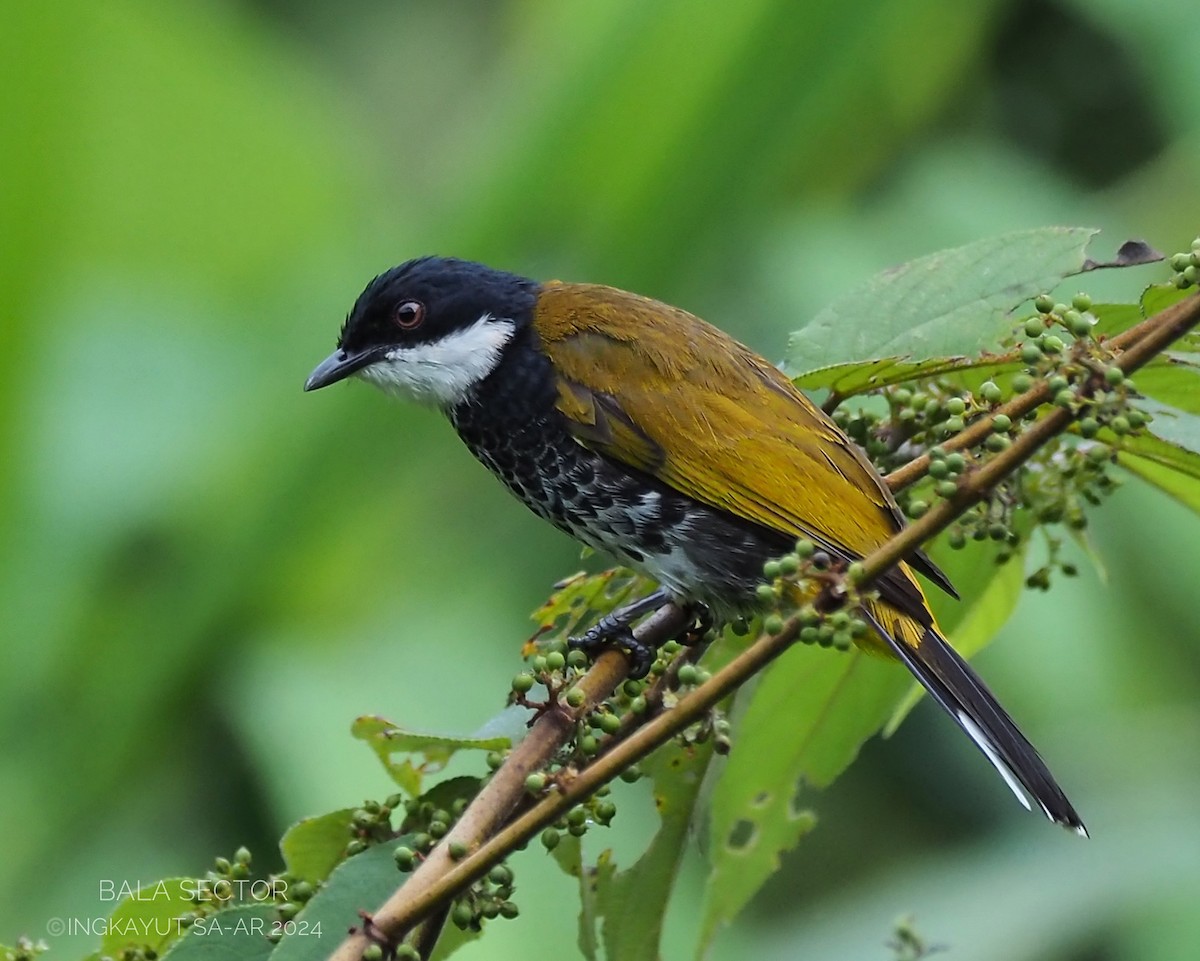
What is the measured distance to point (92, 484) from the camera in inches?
163

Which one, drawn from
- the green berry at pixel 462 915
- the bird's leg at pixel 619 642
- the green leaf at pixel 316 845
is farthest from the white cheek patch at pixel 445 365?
the green berry at pixel 462 915

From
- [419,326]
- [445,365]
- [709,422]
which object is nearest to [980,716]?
[709,422]

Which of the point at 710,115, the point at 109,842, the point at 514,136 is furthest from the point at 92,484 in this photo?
the point at 710,115

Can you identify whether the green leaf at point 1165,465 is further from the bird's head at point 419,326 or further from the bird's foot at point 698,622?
the bird's head at point 419,326

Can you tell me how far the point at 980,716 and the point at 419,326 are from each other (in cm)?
128

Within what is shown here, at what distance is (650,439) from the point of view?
2.42 m

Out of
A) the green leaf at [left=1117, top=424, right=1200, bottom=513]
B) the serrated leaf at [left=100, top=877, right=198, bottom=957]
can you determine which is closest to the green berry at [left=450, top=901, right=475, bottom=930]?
the serrated leaf at [left=100, top=877, right=198, bottom=957]

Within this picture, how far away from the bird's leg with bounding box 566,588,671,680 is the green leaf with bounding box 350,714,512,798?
0.22m

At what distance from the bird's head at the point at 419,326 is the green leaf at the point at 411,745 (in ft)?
3.12

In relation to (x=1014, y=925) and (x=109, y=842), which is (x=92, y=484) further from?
(x=1014, y=925)

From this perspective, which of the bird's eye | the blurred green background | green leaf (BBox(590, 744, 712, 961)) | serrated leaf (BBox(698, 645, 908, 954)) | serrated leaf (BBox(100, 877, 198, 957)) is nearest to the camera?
serrated leaf (BBox(100, 877, 198, 957))

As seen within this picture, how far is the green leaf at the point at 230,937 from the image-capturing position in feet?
4.83

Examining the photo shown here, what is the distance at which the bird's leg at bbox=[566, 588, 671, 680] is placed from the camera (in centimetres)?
190

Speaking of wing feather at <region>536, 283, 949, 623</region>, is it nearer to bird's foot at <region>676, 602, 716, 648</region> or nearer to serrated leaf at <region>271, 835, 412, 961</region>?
bird's foot at <region>676, 602, 716, 648</region>
